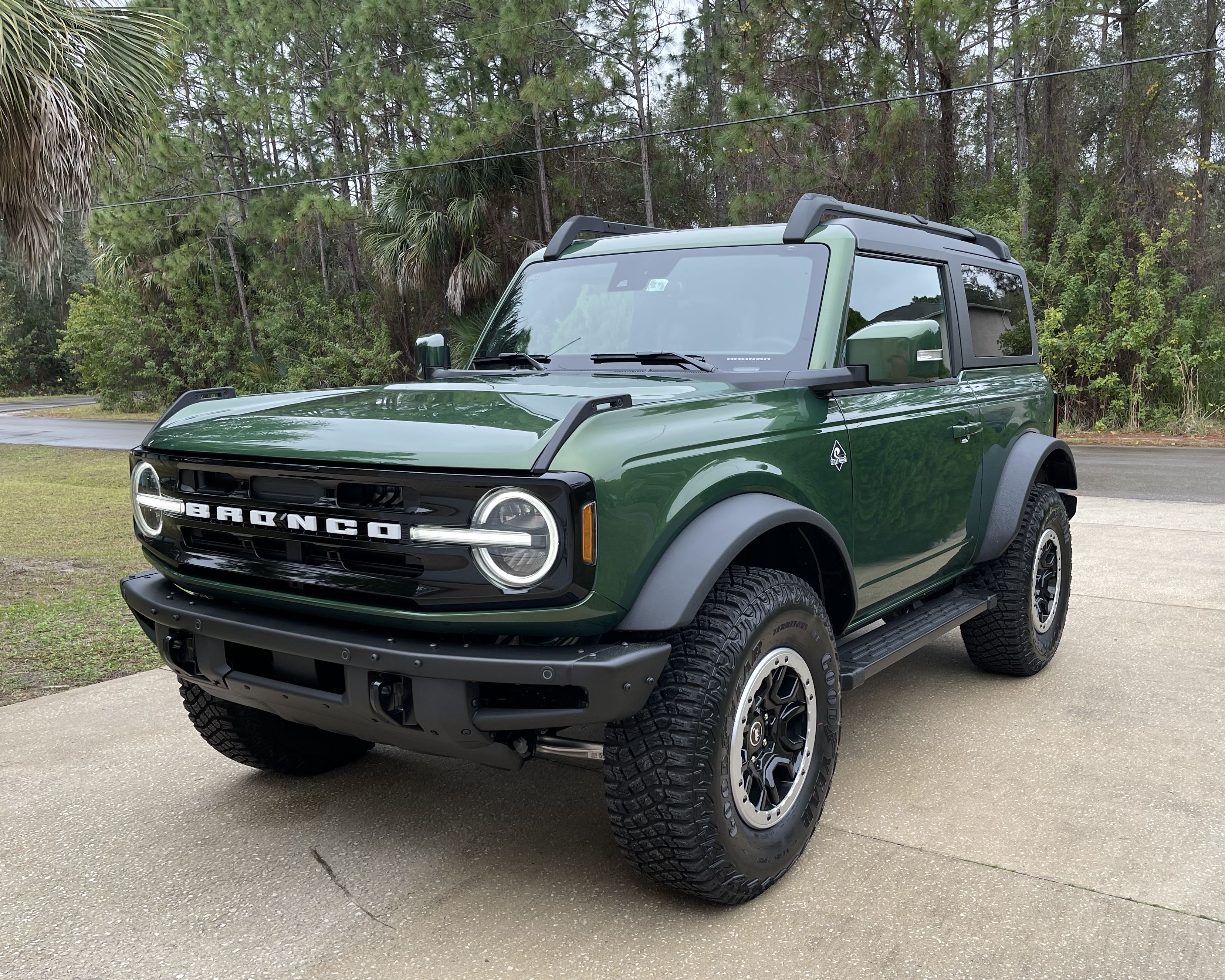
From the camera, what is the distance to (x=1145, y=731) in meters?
4.20

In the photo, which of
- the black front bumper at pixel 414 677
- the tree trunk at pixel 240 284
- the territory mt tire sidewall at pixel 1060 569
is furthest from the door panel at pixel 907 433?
the tree trunk at pixel 240 284

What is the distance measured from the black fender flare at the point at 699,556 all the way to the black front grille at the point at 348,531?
21 cm

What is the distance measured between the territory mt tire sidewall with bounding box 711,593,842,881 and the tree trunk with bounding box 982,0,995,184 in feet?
50.8

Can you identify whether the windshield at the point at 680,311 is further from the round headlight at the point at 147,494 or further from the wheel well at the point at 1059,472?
the wheel well at the point at 1059,472

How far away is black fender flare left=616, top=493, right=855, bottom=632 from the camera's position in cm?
263

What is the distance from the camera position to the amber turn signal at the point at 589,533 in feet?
8.21

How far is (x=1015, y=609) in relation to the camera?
4.73 meters

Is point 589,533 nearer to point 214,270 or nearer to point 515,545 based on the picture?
point 515,545

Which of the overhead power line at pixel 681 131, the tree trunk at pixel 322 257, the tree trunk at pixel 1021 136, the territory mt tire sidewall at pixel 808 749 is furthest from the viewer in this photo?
the tree trunk at pixel 322 257

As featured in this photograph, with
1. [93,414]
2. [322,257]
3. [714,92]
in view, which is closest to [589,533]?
[714,92]

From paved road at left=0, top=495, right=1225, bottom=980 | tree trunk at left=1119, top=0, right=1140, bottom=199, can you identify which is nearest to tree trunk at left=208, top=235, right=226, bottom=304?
tree trunk at left=1119, top=0, right=1140, bottom=199

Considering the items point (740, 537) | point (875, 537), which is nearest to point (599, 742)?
point (740, 537)

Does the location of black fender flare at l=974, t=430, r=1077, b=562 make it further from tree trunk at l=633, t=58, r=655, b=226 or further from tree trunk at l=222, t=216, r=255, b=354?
tree trunk at l=222, t=216, r=255, b=354

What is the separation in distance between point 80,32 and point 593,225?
17.3 feet
